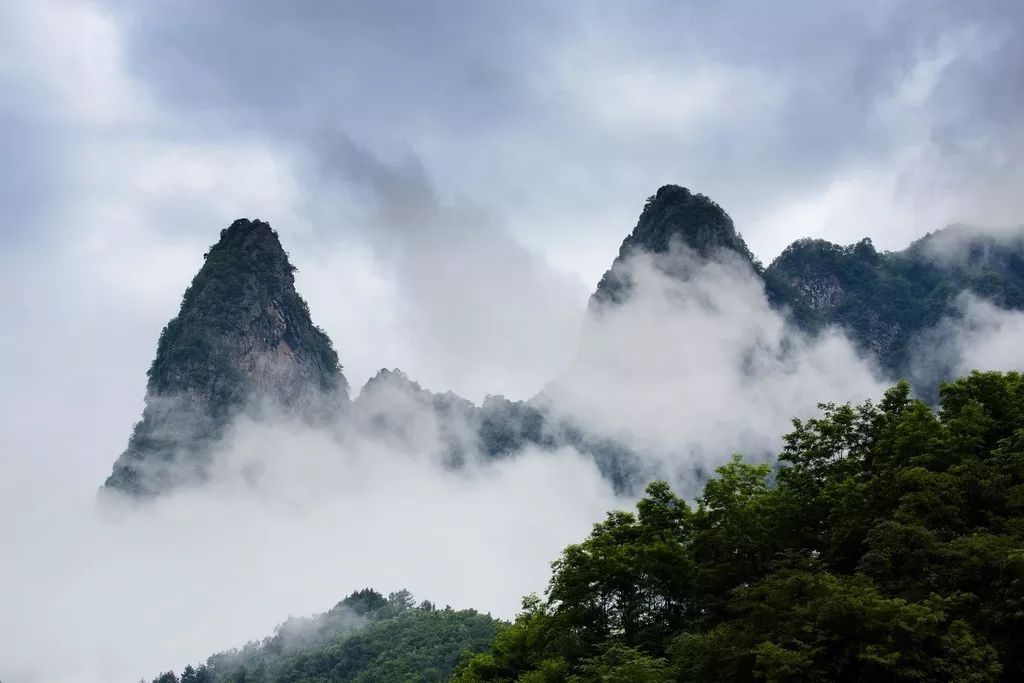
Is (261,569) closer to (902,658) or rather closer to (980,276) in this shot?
(980,276)

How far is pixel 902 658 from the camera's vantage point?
23891 mm

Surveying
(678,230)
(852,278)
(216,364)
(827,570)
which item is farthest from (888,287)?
(827,570)

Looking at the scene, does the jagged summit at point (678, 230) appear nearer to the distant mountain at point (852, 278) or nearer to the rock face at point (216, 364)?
the distant mountain at point (852, 278)

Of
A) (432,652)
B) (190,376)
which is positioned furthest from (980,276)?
(190,376)

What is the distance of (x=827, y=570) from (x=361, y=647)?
339ft

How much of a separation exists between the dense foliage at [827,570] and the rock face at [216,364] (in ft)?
463

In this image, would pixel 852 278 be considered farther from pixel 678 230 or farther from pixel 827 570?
pixel 827 570

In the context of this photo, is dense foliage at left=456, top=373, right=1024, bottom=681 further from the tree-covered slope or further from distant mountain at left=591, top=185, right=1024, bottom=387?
the tree-covered slope

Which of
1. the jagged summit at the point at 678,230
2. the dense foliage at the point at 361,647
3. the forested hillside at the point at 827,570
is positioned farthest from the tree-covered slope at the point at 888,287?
the forested hillside at the point at 827,570

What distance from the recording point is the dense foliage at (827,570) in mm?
24188

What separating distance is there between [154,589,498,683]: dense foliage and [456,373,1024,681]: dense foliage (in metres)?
68.2

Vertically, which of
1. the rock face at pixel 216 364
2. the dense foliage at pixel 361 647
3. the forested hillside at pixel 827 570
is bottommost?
the forested hillside at pixel 827 570

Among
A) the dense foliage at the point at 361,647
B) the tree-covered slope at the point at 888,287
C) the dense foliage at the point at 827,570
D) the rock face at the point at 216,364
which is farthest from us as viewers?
the tree-covered slope at the point at 888,287

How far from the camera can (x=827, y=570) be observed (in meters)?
30.1
